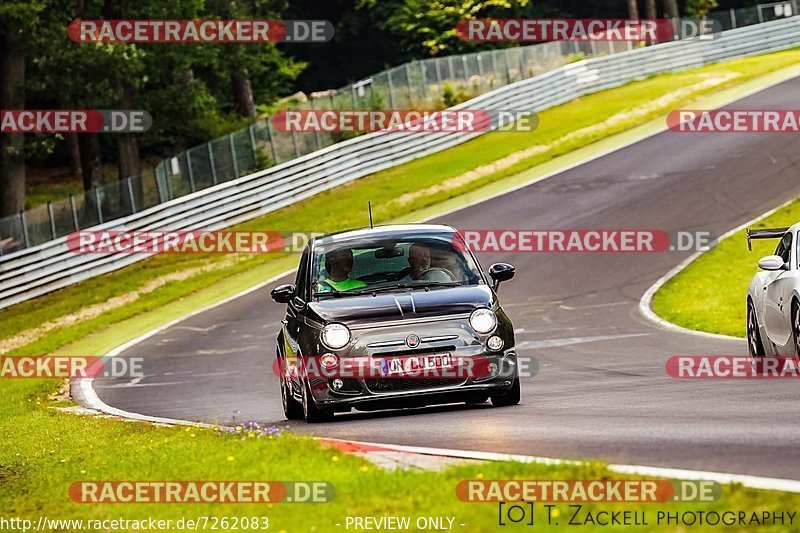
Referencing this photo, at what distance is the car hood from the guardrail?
74.3 ft

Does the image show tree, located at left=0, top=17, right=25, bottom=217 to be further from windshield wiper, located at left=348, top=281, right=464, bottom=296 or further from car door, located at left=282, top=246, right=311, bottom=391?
windshield wiper, located at left=348, top=281, right=464, bottom=296

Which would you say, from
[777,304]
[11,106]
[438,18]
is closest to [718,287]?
[777,304]

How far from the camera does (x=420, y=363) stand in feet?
38.4

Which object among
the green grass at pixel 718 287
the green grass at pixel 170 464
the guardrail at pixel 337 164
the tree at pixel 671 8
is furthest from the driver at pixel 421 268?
the tree at pixel 671 8

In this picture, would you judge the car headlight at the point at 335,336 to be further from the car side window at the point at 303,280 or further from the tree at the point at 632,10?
the tree at the point at 632,10


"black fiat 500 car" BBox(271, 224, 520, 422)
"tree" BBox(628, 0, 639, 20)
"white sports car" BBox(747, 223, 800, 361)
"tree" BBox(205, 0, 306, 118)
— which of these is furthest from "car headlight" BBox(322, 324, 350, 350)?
"tree" BBox(628, 0, 639, 20)

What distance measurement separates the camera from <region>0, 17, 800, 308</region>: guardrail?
111 ft

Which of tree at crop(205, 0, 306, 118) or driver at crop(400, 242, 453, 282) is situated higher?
tree at crop(205, 0, 306, 118)

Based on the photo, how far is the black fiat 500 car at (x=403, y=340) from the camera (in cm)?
1173

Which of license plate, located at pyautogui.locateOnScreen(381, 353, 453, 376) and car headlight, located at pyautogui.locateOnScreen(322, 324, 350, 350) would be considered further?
car headlight, located at pyautogui.locateOnScreen(322, 324, 350, 350)

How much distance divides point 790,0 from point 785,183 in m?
27.7

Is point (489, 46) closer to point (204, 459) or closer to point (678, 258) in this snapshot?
point (678, 258)

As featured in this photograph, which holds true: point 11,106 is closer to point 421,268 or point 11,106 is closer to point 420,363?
point 421,268

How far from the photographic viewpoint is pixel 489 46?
66.6 metres
